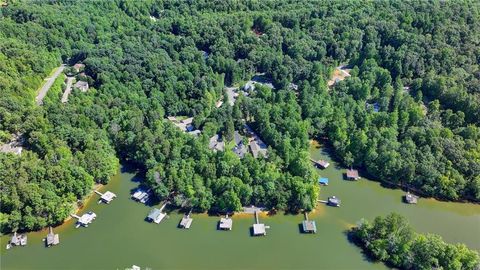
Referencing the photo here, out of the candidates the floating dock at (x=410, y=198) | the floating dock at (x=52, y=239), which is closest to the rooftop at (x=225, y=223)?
the floating dock at (x=52, y=239)

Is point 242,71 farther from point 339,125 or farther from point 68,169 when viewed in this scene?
point 68,169

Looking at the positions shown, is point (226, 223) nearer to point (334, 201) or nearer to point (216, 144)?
point (334, 201)

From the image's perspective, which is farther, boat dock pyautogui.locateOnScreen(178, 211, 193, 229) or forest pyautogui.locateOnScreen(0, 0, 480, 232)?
forest pyautogui.locateOnScreen(0, 0, 480, 232)

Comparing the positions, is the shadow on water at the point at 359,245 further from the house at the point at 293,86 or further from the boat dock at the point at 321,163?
the house at the point at 293,86

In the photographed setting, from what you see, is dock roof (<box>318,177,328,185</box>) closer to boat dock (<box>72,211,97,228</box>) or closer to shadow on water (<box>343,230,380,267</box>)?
shadow on water (<box>343,230,380,267</box>)

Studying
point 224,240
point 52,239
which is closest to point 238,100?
point 224,240

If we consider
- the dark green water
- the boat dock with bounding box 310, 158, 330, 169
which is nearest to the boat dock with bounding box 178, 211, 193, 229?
the dark green water
